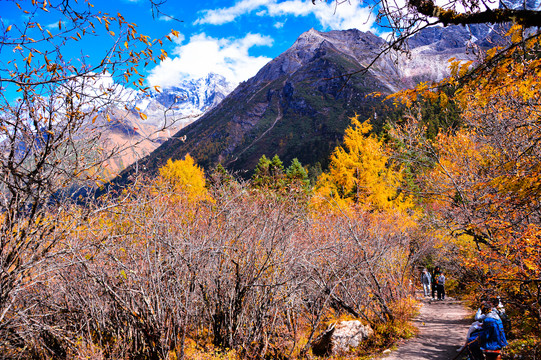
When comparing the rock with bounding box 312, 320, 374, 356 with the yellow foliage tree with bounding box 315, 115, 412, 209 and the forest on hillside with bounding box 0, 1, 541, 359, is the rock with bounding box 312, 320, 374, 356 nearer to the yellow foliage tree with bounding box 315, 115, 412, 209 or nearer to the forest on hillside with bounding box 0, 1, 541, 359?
the forest on hillside with bounding box 0, 1, 541, 359

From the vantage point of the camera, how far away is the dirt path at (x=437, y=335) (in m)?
6.65

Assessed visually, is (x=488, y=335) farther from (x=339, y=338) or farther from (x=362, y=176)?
(x=362, y=176)

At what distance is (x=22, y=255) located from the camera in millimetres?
3418

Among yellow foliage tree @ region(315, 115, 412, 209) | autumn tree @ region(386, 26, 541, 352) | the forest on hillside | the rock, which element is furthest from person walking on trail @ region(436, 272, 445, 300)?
the rock

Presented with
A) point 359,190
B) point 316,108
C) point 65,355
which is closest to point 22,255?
point 65,355

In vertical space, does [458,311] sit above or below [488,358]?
below

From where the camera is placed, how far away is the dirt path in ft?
21.8

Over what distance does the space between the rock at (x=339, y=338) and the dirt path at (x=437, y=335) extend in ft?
2.53

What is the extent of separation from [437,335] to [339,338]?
3.08 m

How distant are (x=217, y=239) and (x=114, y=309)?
2227 mm

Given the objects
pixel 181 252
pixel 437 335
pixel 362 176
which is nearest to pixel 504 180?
pixel 181 252

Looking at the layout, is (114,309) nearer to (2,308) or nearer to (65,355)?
(65,355)

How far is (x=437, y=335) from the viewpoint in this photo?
8023 millimetres

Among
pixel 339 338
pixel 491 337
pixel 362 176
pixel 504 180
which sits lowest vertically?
pixel 339 338
